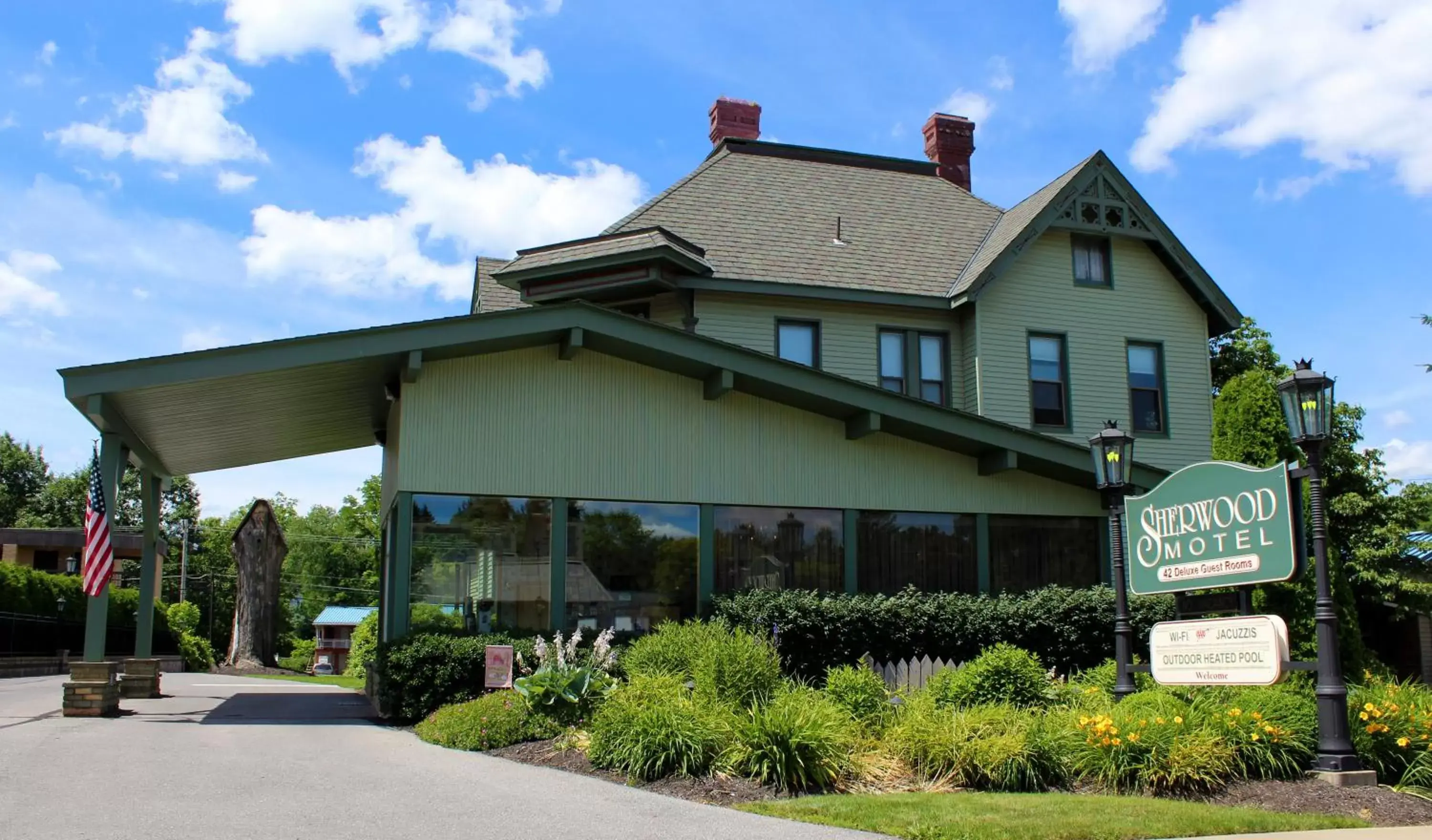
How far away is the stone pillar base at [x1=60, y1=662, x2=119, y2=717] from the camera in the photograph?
1399cm

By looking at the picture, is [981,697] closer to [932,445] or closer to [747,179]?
[932,445]

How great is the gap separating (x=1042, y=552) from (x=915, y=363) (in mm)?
4278

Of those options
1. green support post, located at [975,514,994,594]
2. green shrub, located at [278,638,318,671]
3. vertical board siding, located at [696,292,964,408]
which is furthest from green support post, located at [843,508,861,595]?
green shrub, located at [278,638,318,671]

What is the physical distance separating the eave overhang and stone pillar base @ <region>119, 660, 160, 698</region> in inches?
128

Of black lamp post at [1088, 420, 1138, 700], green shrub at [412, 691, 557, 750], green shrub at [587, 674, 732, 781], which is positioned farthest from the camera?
black lamp post at [1088, 420, 1138, 700]

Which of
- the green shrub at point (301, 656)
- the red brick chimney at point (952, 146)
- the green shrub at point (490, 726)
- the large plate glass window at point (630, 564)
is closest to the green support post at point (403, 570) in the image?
the large plate glass window at point (630, 564)

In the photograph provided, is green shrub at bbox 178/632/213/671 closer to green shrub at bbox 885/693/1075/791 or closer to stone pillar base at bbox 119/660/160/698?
stone pillar base at bbox 119/660/160/698

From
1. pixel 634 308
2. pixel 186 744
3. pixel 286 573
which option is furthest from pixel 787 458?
pixel 286 573

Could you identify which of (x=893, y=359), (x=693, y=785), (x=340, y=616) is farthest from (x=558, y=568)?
(x=340, y=616)

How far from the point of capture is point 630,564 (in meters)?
15.9

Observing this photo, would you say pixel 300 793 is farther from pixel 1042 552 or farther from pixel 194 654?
pixel 194 654

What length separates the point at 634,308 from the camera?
765 inches

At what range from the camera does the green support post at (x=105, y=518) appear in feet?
46.2

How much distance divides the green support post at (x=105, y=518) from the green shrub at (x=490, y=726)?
15.7ft
